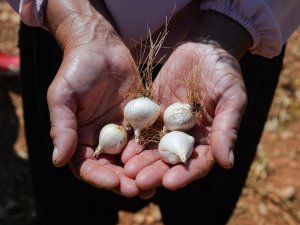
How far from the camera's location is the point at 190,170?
120 centimetres

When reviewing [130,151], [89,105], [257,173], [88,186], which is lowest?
[257,173]

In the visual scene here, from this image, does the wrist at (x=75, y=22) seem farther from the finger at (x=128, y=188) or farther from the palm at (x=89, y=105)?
the finger at (x=128, y=188)

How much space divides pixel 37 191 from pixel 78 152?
0.58 m

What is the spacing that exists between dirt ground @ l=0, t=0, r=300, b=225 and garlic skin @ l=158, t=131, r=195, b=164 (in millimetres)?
829

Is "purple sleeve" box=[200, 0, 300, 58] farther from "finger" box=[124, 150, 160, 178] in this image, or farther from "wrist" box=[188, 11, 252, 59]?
"finger" box=[124, 150, 160, 178]

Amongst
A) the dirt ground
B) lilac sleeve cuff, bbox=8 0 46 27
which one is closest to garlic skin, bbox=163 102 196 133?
lilac sleeve cuff, bbox=8 0 46 27

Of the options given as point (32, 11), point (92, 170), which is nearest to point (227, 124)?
point (92, 170)

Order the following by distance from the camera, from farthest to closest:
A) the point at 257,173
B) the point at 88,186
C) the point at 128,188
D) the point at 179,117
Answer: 1. the point at 257,173
2. the point at 88,186
3. the point at 179,117
4. the point at 128,188

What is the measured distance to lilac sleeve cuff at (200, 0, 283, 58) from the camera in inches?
50.7

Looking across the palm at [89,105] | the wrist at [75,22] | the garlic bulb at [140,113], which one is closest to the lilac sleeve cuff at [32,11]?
the wrist at [75,22]

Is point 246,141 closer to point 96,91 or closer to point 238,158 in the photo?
point 238,158

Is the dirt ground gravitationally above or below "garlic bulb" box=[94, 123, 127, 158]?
below

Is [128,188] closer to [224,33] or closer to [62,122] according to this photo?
[62,122]

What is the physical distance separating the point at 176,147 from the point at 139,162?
10 centimetres
